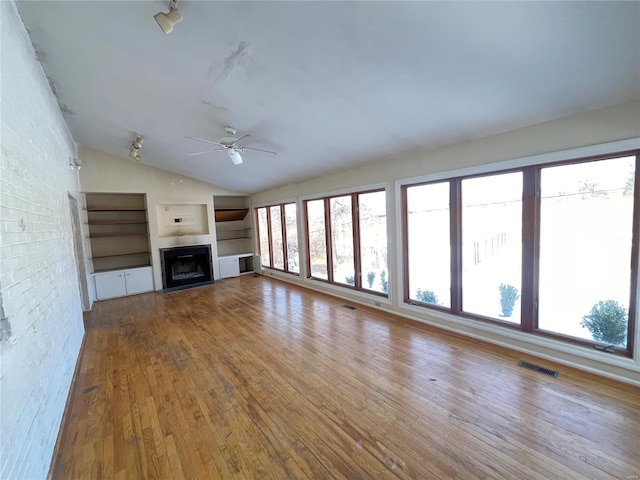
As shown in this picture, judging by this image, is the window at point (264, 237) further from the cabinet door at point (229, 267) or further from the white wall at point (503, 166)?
the white wall at point (503, 166)

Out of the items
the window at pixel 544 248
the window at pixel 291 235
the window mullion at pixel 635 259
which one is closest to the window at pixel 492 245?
the window at pixel 544 248

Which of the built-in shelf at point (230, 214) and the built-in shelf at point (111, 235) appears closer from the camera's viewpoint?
the built-in shelf at point (111, 235)

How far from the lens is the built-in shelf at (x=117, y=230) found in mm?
6445

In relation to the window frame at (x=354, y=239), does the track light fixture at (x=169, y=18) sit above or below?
above

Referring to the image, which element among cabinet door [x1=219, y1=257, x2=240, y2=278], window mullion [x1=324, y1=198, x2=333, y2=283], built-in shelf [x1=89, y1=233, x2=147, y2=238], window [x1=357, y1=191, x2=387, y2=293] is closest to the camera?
window [x1=357, y1=191, x2=387, y2=293]

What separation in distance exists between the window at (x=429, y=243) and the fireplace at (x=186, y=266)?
5475mm

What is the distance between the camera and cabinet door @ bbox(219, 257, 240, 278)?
7871mm

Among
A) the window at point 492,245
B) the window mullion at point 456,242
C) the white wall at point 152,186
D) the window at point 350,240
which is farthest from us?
the white wall at point 152,186

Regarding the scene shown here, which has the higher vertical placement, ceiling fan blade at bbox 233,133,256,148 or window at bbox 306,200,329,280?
ceiling fan blade at bbox 233,133,256,148

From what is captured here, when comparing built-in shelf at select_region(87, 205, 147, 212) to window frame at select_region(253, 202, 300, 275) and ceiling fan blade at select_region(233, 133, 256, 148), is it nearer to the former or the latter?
window frame at select_region(253, 202, 300, 275)

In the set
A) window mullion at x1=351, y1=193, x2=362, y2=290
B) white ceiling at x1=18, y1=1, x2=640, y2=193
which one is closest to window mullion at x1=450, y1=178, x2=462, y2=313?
white ceiling at x1=18, y1=1, x2=640, y2=193

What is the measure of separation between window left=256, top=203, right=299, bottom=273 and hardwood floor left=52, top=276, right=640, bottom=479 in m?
3.43

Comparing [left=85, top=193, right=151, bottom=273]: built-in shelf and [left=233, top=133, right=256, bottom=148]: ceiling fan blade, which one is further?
[left=85, top=193, right=151, bottom=273]: built-in shelf

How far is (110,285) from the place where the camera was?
246 inches
